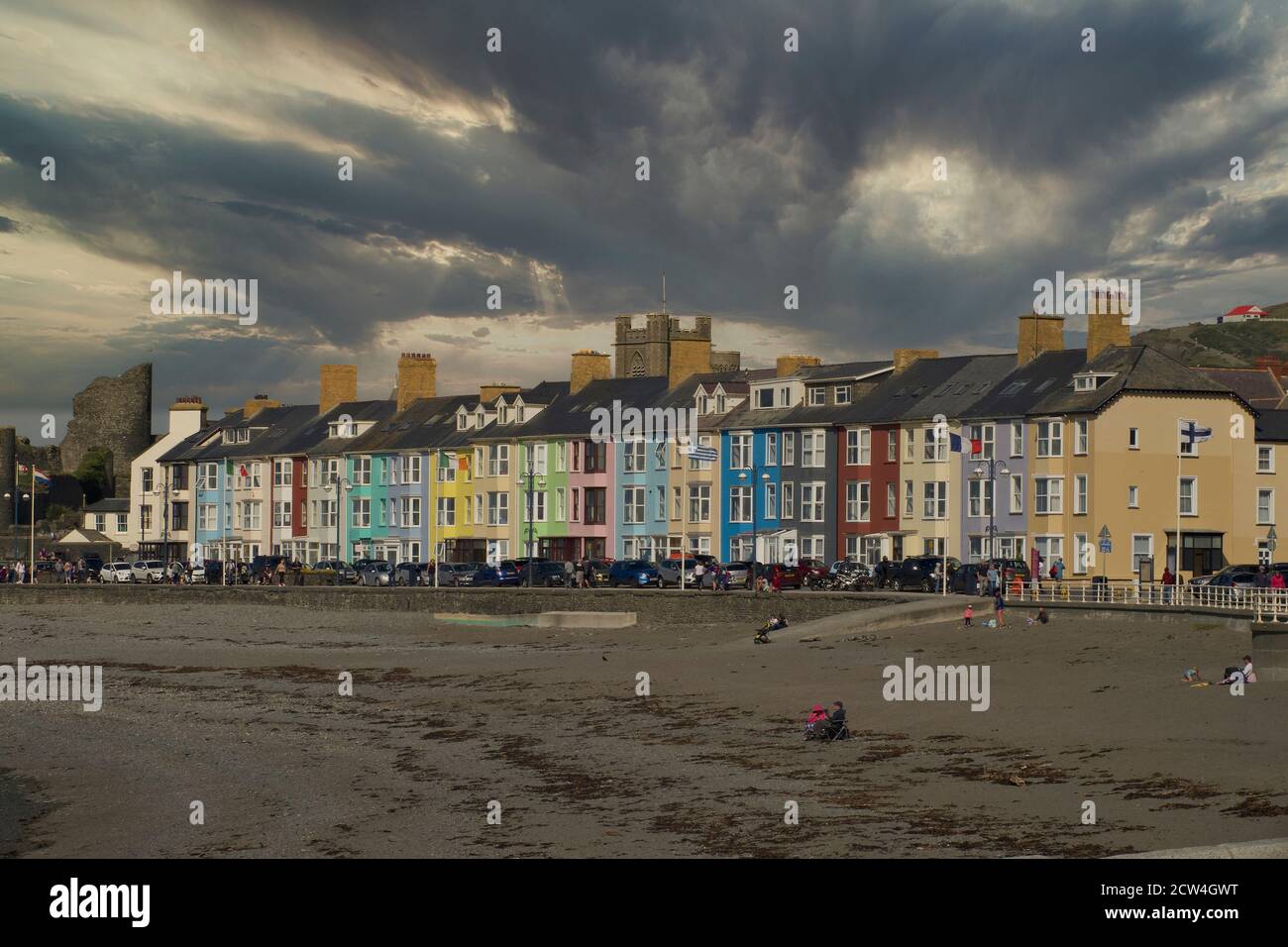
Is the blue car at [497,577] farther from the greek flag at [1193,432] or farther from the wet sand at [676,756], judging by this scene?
the greek flag at [1193,432]

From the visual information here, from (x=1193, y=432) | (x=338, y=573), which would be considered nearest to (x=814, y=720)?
(x=1193, y=432)

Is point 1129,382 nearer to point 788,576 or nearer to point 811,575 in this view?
point 811,575

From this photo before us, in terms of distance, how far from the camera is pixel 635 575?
260 ft

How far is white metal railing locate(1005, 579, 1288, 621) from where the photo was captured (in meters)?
46.0

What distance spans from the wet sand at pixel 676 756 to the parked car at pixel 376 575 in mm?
37792

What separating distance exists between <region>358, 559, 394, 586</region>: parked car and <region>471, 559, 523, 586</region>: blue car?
6.92m

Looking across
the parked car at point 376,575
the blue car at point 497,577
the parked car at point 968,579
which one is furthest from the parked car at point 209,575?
the parked car at point 968,579

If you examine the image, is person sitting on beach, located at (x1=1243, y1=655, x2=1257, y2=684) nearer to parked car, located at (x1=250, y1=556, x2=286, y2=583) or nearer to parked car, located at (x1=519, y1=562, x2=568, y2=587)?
parked car, located at (x1=519, y1=562, x2=568, y2=587)

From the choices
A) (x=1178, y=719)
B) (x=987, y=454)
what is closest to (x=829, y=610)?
(x=987, y=454)

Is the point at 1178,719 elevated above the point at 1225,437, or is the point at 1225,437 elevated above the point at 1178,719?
the point at 1225,437

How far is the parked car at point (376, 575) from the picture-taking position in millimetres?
92688

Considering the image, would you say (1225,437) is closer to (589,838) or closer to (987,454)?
(987,454)

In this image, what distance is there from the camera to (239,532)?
408ft
